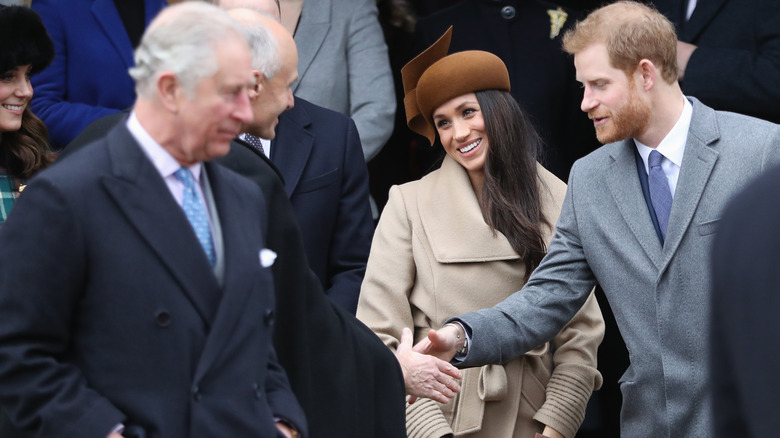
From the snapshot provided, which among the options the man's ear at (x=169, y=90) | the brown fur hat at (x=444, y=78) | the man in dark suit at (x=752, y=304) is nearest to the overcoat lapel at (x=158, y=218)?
the man's ear at (x=169, y=90)

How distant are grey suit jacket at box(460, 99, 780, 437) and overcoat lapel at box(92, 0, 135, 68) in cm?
189

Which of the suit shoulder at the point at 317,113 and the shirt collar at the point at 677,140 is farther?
the suit shoulder at the point at 317,113

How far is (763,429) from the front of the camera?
138 cm

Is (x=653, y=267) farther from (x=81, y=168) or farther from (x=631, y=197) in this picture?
(x=81, y=168)

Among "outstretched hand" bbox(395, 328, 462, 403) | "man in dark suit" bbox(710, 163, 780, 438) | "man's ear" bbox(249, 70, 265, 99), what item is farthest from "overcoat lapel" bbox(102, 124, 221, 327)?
"outstretched hand" bbox(395, 328, 462, 403)

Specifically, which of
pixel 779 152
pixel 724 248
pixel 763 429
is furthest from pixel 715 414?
pixel 779 152

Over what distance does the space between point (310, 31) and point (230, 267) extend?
2.95 metres

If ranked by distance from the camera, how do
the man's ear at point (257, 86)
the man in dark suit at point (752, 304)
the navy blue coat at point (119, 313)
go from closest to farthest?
1. the man in dark suit at point (752, 304)
2. the navy blue coat at point (119, 313)
3. the man's ear at point (257, 86)

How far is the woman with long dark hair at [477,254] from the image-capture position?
421 cm

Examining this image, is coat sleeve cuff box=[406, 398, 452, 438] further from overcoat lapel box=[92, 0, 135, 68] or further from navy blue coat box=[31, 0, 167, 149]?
overcoat lapel box=[92, 0, 135, 68]

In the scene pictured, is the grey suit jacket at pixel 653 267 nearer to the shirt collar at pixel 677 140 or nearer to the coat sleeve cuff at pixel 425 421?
the shirt collar at pixel 677 140

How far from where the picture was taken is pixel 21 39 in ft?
14.3

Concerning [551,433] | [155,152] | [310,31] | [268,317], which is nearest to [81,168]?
[155,152]

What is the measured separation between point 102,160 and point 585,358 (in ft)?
7.72
